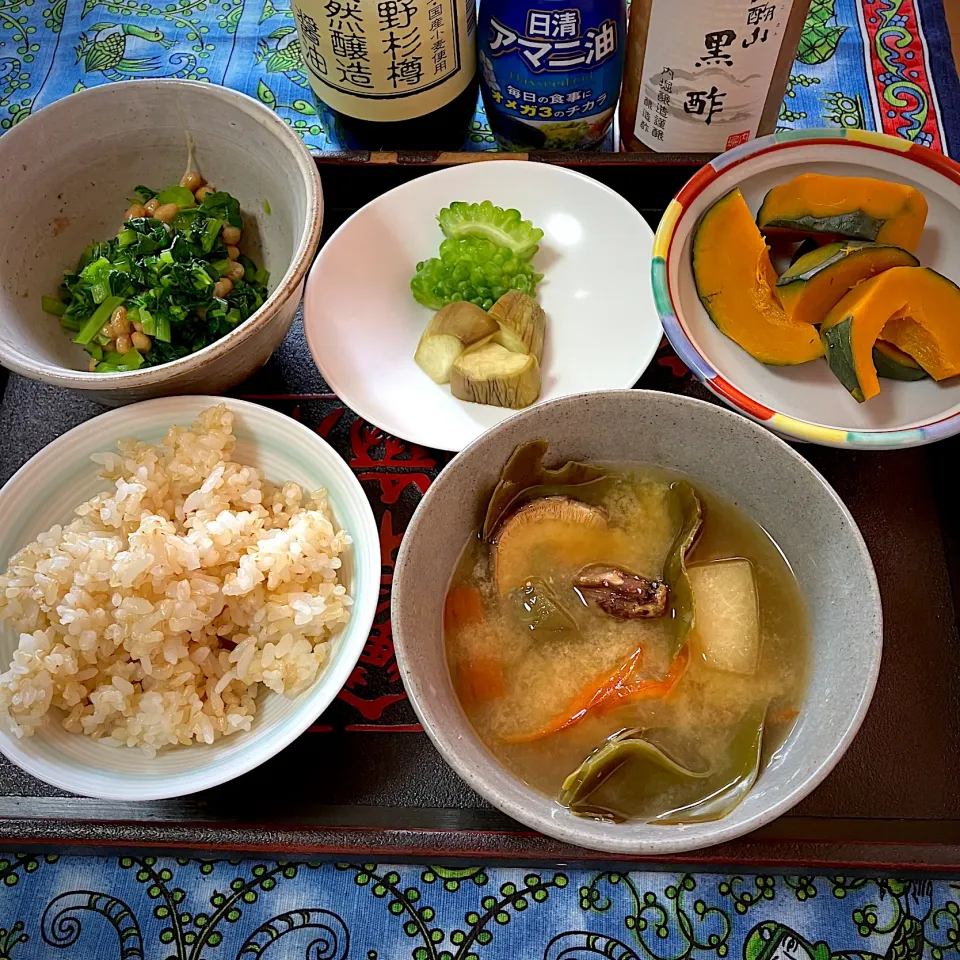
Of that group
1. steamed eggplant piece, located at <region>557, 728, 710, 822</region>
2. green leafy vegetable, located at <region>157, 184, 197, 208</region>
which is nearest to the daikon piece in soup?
steamed eggplant piece, located at <region>557, 728, 710, 822</region>

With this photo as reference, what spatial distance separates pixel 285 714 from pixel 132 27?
1839 millimetres

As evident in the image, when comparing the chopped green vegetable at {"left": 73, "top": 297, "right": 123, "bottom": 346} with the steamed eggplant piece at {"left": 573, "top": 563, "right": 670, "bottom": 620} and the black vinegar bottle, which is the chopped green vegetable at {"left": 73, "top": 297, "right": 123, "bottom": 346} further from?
the steamed eggplant piece at {"left": 573, "top": 563, "right": 670, "bottom": 620}

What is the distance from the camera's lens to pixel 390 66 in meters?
1.46

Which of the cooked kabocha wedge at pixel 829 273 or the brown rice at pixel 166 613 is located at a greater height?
the cooked kabocha wedge at pixel 829 273

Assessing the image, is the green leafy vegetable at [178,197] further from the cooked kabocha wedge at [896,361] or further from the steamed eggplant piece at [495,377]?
the cooked kabocha wedge at [896,361]

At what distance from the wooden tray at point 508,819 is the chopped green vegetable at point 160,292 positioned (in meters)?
0.41

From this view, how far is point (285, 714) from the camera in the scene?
1140 millimetres

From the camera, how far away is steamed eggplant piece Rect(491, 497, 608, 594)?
1.16 metres

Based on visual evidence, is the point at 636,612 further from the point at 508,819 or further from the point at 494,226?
the point at 494,226

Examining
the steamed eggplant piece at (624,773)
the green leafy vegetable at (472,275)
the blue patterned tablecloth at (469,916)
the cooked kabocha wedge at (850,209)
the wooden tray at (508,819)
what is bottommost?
the blue patterned tablecloth at (469,916)

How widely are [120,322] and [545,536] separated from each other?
81cm

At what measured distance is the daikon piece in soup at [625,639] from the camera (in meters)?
1.05

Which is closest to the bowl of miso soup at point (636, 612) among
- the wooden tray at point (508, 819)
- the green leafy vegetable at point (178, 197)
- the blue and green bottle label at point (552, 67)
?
the wooden tray at point (508, 819)

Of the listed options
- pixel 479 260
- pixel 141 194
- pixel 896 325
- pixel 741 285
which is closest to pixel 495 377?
pixel 479 260
